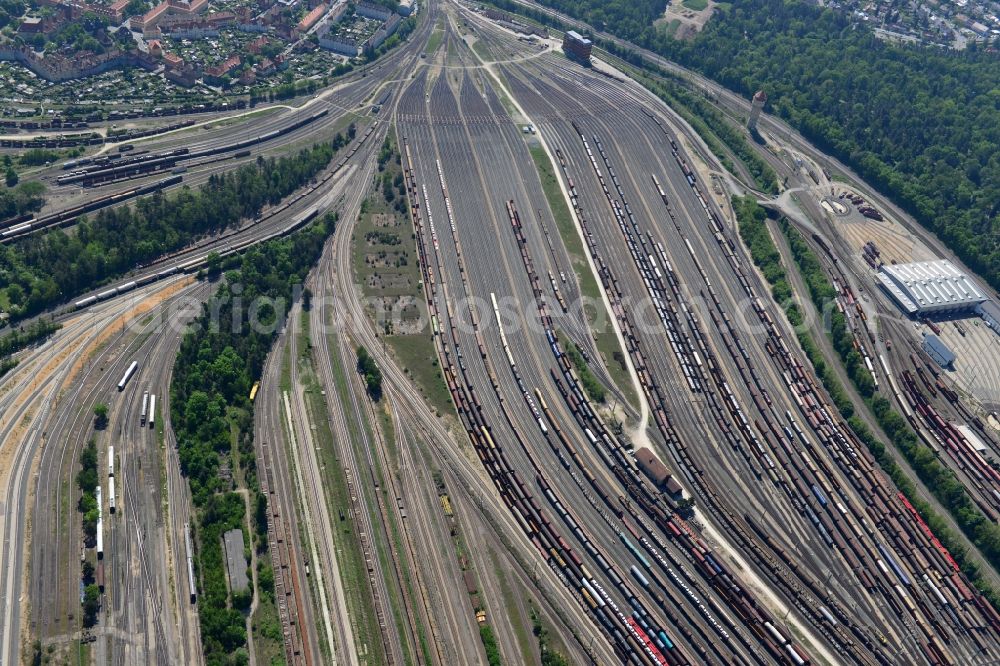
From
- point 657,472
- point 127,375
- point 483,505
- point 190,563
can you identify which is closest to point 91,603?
point 190,563

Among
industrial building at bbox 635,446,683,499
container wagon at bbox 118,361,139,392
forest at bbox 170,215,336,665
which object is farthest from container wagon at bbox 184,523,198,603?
industrial building at bbox 635,446,683,499

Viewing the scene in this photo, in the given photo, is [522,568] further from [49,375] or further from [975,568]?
[49,375]

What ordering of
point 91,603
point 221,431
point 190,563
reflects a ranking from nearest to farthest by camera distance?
point 91,603 → point 190,563 → point 221,431

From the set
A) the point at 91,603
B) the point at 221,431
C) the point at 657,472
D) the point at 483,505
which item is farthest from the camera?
the point at 657,472

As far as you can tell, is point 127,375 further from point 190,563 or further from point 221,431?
point 190,563

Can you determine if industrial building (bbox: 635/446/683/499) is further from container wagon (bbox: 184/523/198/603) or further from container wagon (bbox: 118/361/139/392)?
container wagon (bbox: 118/361/139/392)

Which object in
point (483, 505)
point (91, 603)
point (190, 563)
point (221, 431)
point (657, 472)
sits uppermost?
point (657, 472)

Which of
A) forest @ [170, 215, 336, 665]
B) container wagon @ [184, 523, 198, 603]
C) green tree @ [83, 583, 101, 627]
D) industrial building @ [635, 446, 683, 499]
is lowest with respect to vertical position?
green tree @ [83, 583, 101, 627]

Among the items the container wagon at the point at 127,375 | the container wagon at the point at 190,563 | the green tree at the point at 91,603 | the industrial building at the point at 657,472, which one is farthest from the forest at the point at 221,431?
the industrial building at the point at 657,472

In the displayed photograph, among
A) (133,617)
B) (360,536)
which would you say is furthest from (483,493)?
(133,617)
